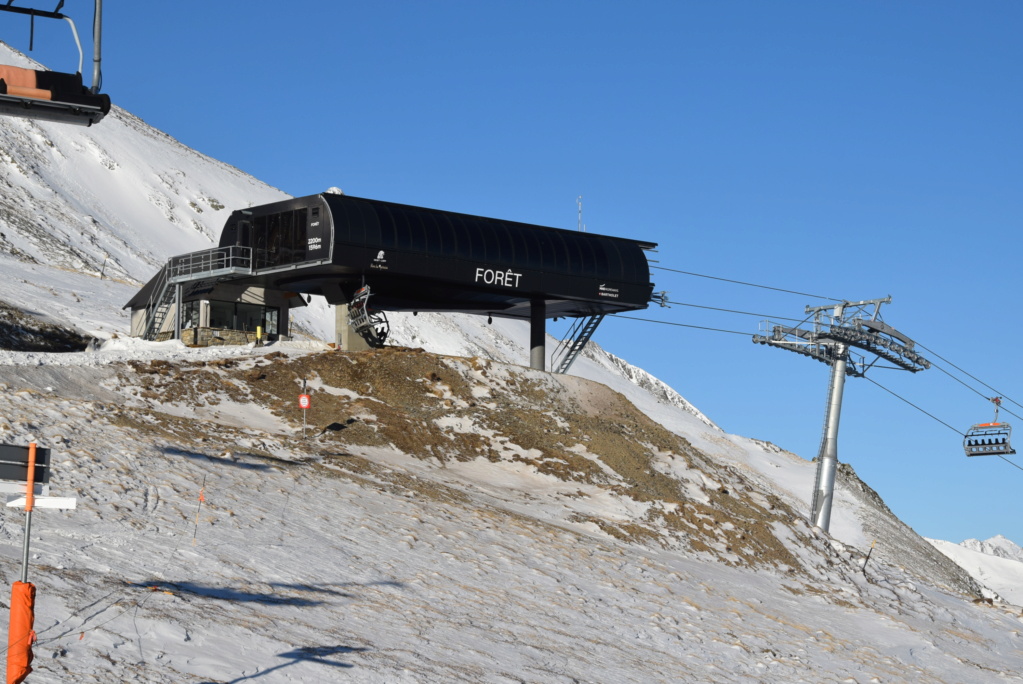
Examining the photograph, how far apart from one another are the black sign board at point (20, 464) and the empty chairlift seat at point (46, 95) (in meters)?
4.76

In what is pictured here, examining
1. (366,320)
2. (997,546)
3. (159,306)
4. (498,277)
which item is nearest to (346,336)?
(366,320)

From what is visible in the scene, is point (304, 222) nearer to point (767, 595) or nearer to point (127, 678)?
point (767, 595)

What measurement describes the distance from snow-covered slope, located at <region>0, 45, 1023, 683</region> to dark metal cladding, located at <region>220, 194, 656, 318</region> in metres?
3.49

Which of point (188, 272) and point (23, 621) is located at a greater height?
point (188, 272)

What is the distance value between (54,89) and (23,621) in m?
6.94

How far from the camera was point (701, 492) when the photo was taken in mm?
45906

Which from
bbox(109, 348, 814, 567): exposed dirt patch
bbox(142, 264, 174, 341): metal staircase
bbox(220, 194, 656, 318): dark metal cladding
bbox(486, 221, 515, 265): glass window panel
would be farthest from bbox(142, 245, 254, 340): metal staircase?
bbox(486, 221, 515, 265): glass window panel

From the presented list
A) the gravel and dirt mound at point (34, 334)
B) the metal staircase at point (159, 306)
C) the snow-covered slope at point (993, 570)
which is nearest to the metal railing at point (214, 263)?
the metal staircase at point (159, 306)

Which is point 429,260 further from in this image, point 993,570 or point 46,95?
point 993,570

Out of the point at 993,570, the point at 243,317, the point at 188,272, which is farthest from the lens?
the point at 993,570

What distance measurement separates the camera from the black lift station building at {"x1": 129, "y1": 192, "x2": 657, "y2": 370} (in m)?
49.3

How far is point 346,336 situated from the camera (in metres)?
51.8

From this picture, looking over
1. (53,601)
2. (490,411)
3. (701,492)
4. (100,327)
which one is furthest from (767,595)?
(100,327)

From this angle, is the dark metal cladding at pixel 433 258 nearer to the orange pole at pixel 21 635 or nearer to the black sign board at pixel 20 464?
Result: the black sign board at pixel 20 464
